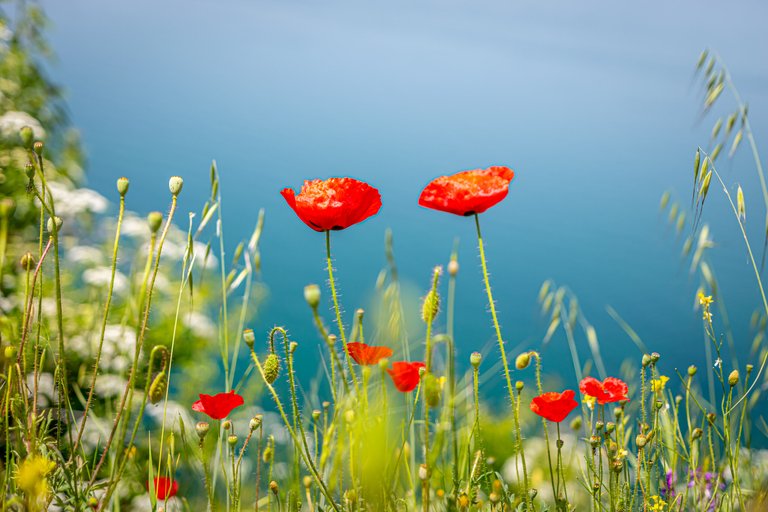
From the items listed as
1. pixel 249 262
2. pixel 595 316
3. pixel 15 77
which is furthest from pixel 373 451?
pixel 595 316

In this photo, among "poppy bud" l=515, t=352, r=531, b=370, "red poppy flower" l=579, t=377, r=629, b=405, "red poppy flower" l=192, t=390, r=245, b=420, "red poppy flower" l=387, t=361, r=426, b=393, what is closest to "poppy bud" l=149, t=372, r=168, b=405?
"red poppy flower" l=192, t=390, r=245, b=420

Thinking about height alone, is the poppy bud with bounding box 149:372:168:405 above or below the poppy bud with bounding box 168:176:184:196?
below

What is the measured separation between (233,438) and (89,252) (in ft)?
8.10

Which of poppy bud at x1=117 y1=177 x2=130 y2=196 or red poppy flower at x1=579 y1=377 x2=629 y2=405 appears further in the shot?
red poppy flower at x1=579 y1=377 x2=629 y2=405

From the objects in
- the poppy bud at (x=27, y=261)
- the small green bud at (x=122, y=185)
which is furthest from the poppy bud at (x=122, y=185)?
the poppy bud at (x=27, y=261)

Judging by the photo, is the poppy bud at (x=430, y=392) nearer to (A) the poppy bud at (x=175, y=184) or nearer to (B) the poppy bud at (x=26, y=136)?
(A) the poppy bud at (x=175, y=184)

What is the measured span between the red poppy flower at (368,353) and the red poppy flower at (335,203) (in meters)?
0.15

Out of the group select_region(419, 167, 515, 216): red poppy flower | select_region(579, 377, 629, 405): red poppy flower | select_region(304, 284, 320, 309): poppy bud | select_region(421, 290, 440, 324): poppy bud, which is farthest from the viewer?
select_region(579, 377, 629, 405): red poppy flower

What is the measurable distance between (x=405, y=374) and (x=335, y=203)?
7.4 inches

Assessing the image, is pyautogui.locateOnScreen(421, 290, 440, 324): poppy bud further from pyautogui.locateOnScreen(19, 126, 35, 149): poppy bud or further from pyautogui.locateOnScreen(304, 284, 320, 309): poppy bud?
pyautogui.locateOnScreen(19, 126, 35, 149): poppy bud

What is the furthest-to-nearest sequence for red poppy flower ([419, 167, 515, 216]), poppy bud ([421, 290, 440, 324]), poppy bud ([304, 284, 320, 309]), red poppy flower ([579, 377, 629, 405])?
red poppy flower ([579, 377, 629, 405]), red poppy flower ([419, 167, 515, 216]), poppy bud ([421, 290, 440, 324]), poppy bud ([304, 284, 320, 309])

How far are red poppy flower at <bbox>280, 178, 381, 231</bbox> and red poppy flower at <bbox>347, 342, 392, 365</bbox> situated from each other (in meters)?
0.15

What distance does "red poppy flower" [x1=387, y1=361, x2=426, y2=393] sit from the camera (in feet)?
2.19

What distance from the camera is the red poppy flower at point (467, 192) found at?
69 centimetres
